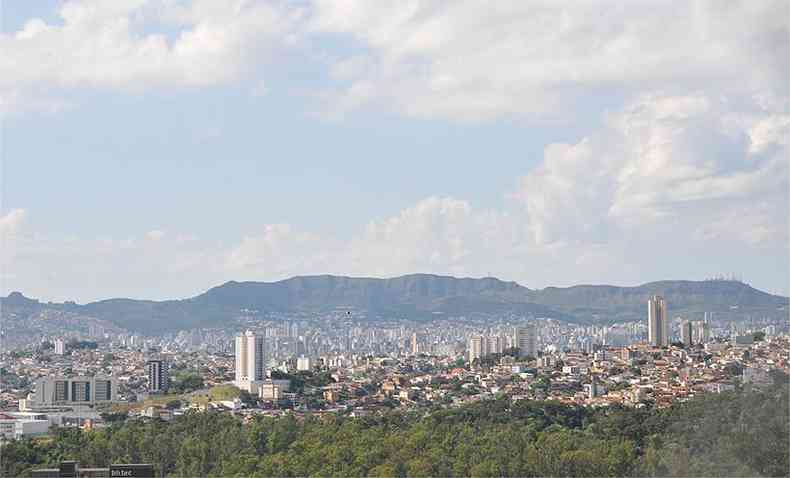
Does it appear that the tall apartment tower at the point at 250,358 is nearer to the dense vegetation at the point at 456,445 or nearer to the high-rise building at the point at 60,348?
the high-rise building at the point at 60,348

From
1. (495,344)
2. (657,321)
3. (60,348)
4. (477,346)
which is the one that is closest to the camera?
(657,321)

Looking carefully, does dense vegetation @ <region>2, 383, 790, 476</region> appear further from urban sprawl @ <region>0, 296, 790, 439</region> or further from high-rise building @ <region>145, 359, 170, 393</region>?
high-rise building @ <region>145, 359, 170, 393</region>

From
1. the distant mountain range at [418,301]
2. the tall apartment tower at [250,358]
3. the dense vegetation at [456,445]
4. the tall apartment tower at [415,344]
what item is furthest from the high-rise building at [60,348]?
the dense vegetation at [456,445]

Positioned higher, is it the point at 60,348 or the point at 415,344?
the point at 60,348

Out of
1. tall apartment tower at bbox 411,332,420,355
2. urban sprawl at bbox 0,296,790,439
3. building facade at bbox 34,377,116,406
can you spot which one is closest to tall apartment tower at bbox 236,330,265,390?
urban sprawl at bbox 0,296,790,439

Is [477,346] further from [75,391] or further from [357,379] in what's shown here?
[75,391]

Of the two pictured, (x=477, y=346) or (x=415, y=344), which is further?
(x=415, y=344)

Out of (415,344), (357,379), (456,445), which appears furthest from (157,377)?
(415,344)

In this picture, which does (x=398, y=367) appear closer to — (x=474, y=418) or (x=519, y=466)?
(x=474, y=418)
